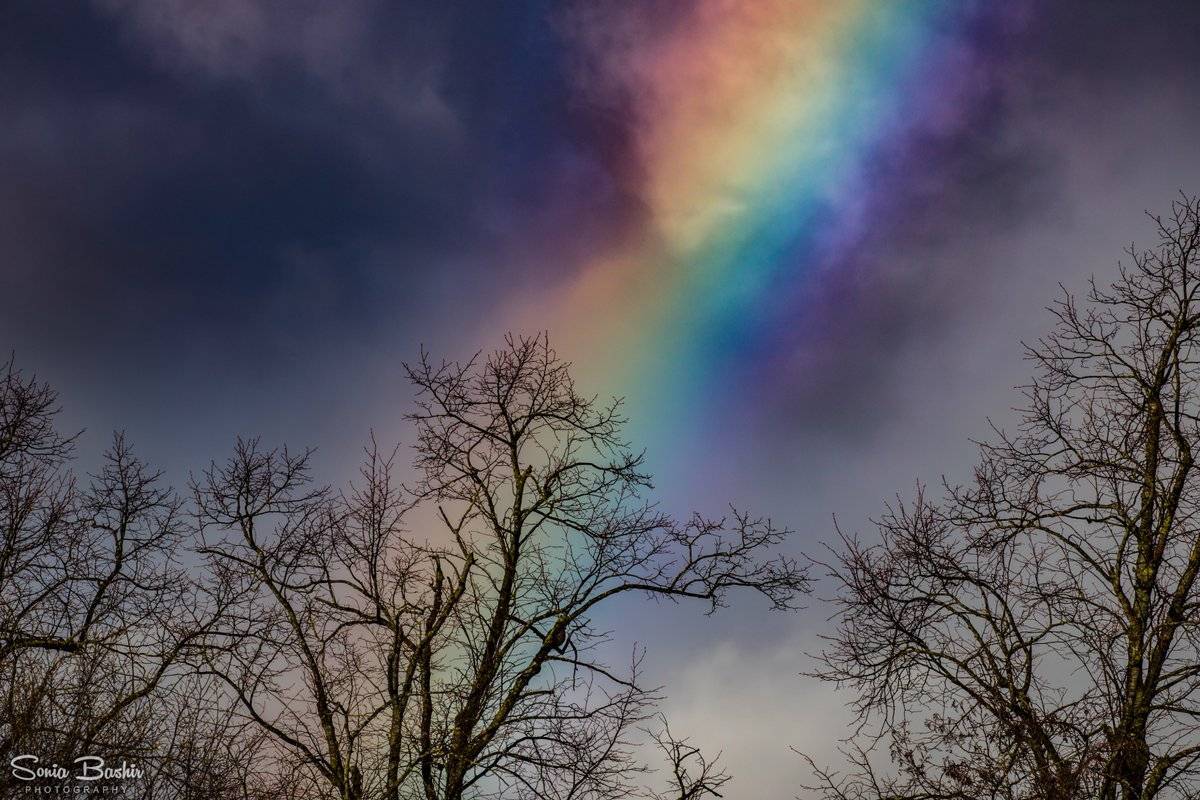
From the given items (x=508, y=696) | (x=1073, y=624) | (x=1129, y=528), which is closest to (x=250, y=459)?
(x=508, y=696)

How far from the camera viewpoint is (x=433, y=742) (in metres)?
10.1

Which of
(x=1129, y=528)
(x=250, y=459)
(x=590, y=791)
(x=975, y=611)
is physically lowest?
(x=590, y=791)

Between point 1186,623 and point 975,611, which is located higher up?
point 975,611

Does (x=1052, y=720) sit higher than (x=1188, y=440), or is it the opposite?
(x=1188, y=440)

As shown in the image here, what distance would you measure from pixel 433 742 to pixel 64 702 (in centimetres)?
370

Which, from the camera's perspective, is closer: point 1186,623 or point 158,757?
point 1186,623

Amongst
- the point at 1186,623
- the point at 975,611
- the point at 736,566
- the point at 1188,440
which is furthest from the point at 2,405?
the point at 1188,440

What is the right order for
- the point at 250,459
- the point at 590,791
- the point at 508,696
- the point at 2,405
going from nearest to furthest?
the point at 590,791 → the point at 508,696 → the point at 2,405 → the point at 250,459

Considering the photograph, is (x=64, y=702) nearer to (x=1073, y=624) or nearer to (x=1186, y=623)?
(x=1073, y=624)

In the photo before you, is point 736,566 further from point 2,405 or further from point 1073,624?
point 2,405

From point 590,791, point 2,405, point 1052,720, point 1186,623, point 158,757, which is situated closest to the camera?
point 1052,720

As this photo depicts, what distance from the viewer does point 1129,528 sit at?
33.8 feet

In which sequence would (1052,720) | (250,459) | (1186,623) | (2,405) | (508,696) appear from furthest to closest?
(250,459)
(2,405)
(508,696)
(1186,623)
(1052,720)

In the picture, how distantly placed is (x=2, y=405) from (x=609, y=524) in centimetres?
816
